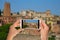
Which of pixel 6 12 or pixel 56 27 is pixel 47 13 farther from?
pixel 56 27

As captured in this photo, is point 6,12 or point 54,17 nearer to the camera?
point 54,17

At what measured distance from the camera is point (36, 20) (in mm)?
648

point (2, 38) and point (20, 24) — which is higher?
point (20, 24)

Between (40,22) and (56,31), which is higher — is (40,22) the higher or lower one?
the higher one

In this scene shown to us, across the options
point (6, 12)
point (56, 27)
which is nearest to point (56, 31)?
point (56, 27)

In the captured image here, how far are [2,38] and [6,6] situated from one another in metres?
7.60

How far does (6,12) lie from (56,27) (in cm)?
559

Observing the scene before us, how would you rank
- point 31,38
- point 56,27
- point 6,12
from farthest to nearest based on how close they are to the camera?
point 6,12
point 56,27
point 31,38

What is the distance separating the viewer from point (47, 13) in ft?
43.4

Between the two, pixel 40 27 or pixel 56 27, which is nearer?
pixel 40 27

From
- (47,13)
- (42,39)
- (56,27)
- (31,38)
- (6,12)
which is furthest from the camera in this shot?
(6,12)

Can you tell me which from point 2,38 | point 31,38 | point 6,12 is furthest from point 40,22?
point 6,12

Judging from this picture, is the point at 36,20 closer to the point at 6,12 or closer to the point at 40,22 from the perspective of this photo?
the point at 40,22

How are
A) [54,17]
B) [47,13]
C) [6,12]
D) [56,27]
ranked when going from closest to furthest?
[56,27], [54,17], [47,13], [6,12]
